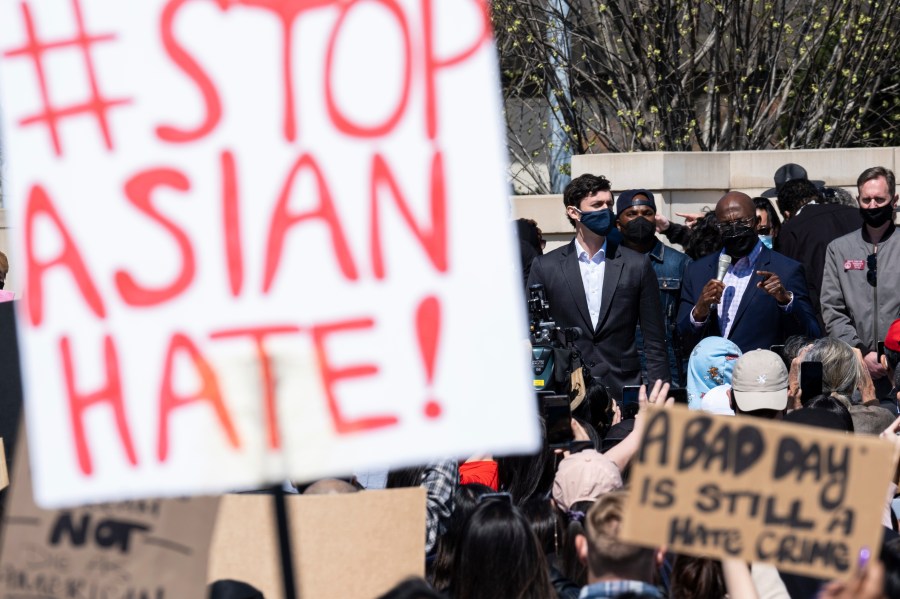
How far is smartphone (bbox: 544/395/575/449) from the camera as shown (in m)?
4.62

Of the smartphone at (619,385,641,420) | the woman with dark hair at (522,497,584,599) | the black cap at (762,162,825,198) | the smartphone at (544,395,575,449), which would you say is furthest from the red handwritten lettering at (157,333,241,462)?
the black cap at (762,162,825,198)

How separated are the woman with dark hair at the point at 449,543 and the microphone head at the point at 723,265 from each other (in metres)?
2.98

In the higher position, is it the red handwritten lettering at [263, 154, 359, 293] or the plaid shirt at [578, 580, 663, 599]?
the red handwritten lettering at [263, 154, 359, 293]

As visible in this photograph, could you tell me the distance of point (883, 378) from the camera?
6.81m

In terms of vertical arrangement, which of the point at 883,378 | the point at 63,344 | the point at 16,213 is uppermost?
the point at 16,213

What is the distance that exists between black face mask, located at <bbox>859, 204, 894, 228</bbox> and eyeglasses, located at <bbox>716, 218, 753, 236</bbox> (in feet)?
2.25

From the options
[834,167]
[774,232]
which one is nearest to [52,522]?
[774,232]

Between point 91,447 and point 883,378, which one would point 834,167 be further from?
point 91,447

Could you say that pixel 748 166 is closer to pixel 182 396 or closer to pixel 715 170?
pixel 715 170

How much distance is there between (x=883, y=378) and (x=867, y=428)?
5.53 feet

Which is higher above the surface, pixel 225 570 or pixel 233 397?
pixel 233 397

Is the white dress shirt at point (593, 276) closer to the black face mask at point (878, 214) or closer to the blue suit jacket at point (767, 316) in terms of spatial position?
the blue suit jacket at point (767, 316)

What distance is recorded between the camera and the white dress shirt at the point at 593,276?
6.98 meters

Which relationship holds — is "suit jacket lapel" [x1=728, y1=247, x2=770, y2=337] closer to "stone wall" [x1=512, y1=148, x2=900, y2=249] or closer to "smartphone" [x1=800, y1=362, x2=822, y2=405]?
"smartphone" [x1=800, y1=362, x2=822, y2=405]
